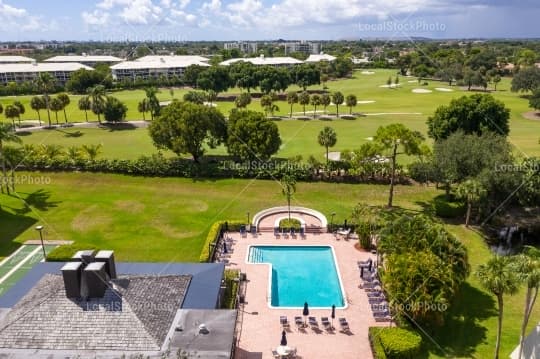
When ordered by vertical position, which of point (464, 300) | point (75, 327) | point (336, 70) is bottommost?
point (464, 300)

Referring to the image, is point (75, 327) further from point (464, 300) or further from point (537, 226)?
point (537, 226)

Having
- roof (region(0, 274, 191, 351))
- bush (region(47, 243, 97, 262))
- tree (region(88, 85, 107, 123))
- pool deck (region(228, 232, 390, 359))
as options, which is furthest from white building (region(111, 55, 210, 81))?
roof (region(0, 274, 191, 351))

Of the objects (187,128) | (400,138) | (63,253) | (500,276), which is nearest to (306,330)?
(500,276)

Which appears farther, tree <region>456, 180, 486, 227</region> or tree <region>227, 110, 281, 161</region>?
tree <region>227, 110, 281, 161</region>

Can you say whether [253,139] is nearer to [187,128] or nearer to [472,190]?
[187,128]

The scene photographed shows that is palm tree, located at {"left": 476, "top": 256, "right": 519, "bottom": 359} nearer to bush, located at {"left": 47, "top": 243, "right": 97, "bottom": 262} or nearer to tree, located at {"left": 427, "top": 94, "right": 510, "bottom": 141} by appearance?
bush, located at {"left": 47, "top": 243, "right": 97, "bottom": 262}

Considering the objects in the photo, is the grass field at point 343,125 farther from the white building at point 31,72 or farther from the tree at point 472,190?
the white building at point 31,72

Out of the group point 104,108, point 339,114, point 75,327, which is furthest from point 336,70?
point 75,327
